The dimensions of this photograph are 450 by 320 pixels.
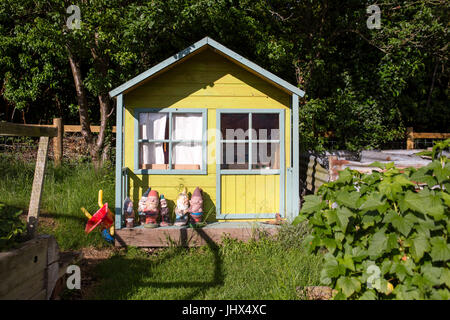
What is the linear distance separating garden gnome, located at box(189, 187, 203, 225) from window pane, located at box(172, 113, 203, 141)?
102 centimetres

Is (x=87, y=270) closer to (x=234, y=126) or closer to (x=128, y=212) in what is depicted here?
(x=128, y=212)

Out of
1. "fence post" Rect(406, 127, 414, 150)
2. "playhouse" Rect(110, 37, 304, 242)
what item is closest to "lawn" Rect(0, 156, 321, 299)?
→ "playhouse" Rect(110, 37, 304, 242)

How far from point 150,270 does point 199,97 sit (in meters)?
2.94

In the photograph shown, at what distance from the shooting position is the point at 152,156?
6.14 metres

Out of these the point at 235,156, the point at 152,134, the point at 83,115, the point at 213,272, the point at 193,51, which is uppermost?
the point at 193,51

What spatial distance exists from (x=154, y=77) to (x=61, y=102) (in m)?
6.56

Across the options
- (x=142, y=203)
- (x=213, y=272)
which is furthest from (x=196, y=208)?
(x=213, y=272)

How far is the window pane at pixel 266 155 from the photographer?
20.5 ft

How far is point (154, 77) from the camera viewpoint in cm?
605

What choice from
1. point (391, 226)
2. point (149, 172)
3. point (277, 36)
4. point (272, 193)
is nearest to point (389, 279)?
point (391, 226)

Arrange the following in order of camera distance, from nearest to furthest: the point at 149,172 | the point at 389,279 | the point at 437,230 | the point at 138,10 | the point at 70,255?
the point at 437,230
the point at 389,279
the point at 70,255
the point at 149,172
the point at 138,10

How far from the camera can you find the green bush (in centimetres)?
212

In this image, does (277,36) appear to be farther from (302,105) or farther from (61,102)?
(61,102)

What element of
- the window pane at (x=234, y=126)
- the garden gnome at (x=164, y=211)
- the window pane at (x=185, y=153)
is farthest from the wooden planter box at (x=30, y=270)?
the window pane at (x=234, y=126)
